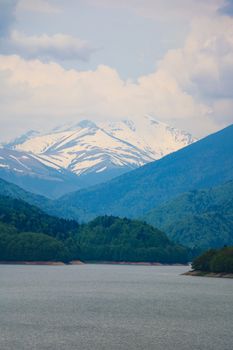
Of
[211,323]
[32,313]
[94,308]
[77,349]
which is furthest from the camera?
[94,308]

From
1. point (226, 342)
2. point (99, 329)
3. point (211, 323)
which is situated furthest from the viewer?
point (211, 323)

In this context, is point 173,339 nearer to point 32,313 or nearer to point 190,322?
point 190,322

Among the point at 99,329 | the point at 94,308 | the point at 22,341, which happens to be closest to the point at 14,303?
the point at 94,308

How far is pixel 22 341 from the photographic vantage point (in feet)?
426

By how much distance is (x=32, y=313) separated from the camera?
170 meters

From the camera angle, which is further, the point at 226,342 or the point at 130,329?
the point at 130,329

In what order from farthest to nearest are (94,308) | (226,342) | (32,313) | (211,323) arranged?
(94,308), (32,313), (211,323), (226,342)

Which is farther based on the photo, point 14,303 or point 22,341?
point 14,303

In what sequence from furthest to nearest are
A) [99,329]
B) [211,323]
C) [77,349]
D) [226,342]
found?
1. [211,323]
2. [99,329]
3. [226,342]
4. [77,349]

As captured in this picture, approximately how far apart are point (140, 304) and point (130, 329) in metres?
48.2

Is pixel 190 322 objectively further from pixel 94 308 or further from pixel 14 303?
pixel 14 303

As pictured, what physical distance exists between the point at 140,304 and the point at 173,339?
6008cm

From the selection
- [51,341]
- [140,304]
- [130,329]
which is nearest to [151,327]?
[130,329]

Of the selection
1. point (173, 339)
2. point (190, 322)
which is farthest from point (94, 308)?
point (173, 339)
